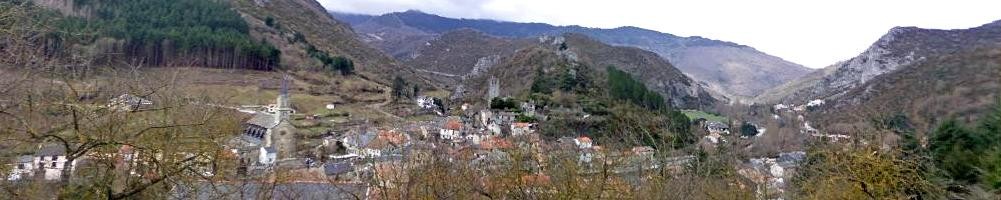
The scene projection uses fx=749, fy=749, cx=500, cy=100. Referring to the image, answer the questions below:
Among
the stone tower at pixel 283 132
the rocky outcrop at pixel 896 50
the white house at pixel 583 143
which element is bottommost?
the stone tower at pixel 283 132

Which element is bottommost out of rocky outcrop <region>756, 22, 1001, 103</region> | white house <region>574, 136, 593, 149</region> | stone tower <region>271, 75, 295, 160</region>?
stone tower <region>271, 75, 295, 160</region>

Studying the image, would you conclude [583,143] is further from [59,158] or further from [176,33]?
[176,33]

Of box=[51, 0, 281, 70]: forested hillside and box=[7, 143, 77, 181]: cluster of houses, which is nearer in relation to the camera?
box=[7, 143, 77, 181]: cluster of houses

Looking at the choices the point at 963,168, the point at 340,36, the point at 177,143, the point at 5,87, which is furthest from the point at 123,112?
the point at 340,36

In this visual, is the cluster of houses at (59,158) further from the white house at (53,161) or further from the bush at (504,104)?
the bush at (504,104)

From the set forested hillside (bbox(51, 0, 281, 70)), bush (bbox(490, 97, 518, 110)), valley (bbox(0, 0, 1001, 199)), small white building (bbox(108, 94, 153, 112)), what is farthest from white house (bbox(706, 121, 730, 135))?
forested hillside (bbox(51, 0, 281, 70))

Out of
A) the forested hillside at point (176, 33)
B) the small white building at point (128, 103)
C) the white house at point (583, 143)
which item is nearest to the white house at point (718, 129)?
the white house at point (583, 143)

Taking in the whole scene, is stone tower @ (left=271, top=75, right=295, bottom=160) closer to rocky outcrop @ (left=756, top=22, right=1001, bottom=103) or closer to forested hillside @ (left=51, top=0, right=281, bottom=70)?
forested hillside @ (left=51, top=0, right=281, bottom=70)

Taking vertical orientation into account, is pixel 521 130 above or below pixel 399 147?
below

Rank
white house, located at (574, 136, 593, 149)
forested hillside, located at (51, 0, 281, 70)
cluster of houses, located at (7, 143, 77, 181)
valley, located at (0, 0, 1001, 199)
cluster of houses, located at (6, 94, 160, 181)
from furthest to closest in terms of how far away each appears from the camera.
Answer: forested hillside, located at (51, 0, 281, 70) < white house, located at (574, 136, 593, 149) < cluster of houses, located at (7, 143, 77, 181) < cluster of houses, located at (6, 94, 160, 181) < valley, located at (0, 0, 1001, 199)

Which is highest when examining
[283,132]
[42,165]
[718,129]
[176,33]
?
[176,33]

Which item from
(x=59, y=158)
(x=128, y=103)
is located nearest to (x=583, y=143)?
(x=128, y=103)

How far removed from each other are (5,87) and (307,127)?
181 feet

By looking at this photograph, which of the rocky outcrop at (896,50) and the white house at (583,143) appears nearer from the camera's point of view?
the white house at (583,143)
